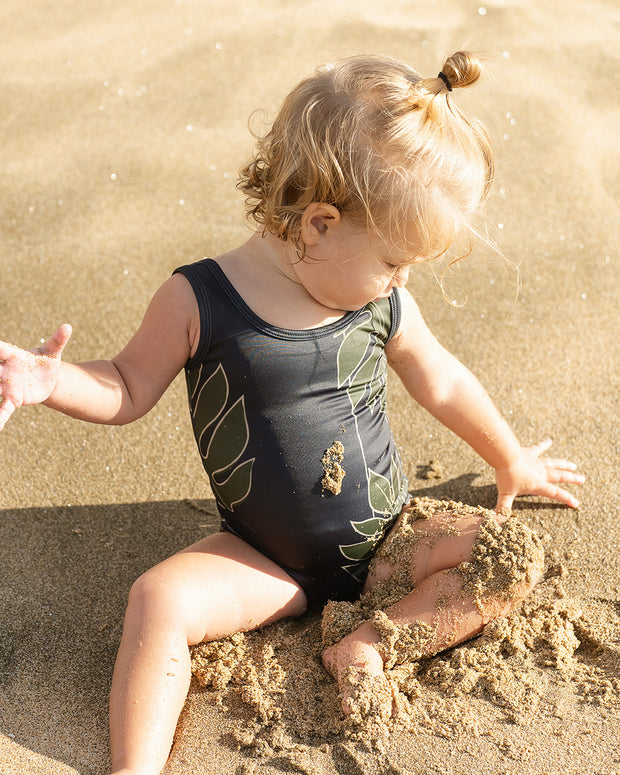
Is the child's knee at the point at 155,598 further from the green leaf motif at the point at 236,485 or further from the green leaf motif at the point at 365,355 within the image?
the green leaf motif at the point at 365,355

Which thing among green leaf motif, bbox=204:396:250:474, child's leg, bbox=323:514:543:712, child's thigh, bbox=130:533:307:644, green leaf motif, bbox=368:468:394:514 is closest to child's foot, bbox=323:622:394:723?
child's leg, bbox=323:514:543:712

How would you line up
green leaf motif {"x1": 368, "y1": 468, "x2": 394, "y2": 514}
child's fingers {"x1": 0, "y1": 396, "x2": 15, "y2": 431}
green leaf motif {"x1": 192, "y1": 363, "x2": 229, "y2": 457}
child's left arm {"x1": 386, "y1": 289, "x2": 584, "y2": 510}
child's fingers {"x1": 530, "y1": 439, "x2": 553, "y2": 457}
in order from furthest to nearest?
child's fingers {"x1": 530, "y1": 439, "x2": 553, "y2": 457} < child's left arm {"x1": 386, "y1": 289, "x2": 584, "y2": 510} < green leaf motif {"x1": 368, "y1": 468, "x2": 394, "y2": 514} < green leaf motif {"x1": 192, "y1": 363, "x2": 229, "y2": 457} < child's fingers {"x1": 0, "y1": 396, "x2": 15, "y2": 431}

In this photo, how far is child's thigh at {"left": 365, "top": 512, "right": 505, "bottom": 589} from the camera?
5.85 feet

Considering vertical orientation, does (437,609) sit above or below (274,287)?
below

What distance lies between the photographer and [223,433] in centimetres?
180

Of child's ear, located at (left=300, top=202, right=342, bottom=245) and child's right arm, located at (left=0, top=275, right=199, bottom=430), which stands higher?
child's ear, located at (left=300, top=202, right=342, bottom=245)

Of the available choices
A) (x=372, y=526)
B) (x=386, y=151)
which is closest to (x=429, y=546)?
(x=372, y=526)

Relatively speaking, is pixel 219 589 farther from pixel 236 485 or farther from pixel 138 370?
pixel 138 370

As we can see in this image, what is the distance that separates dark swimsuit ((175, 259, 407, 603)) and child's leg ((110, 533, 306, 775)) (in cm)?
6

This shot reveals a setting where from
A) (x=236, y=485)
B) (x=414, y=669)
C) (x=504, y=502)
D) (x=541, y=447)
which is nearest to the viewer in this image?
(x=414, y=669)

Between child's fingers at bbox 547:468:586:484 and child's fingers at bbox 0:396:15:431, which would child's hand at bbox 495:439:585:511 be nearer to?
child's fingers at bbox 547:468:586:484

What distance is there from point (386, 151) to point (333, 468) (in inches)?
25.7

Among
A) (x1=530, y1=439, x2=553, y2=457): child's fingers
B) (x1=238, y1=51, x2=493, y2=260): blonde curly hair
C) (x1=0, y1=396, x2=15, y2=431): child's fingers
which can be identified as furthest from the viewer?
(x1=530, y1=439, x2=553, y2=457): child's fingers

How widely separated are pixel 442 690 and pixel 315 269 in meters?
0.84
